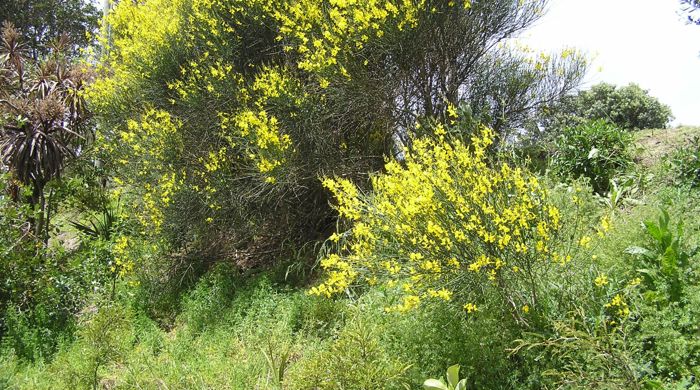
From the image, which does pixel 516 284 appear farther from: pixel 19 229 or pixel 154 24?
pixel 19 229

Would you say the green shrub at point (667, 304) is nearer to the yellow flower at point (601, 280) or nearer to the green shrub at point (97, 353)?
the yellow flower at point (601, 280)

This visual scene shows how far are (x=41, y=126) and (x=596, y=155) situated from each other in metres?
7.62

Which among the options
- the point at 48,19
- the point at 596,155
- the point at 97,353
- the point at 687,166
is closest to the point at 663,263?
the point at 687,166

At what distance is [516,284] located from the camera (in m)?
3.19

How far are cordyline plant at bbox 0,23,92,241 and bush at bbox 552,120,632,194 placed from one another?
6.51 metres

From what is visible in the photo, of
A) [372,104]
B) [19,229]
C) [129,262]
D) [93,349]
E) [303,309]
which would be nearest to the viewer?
[93,349]

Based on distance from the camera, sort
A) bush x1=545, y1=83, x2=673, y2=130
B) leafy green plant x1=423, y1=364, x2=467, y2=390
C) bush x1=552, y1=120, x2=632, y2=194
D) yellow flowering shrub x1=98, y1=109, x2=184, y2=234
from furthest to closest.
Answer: bush x1=545, y1=83, x2=673, y2=130
yellow flowering shrub x1=98, y1=109, x2=184, y2=234
bush x1=552, y1=120, x2=632, y2=194
leafy green plant x1=423, y1=364, x2=467, y2=390

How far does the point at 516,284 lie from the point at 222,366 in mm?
2605

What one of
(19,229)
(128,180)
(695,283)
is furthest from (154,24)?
(695,283)

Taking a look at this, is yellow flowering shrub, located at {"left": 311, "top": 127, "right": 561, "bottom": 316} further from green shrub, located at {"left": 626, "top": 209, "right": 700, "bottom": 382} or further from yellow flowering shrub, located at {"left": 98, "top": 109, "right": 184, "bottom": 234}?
yellow flowering shrub, located at {"left": 98, "top": 109, "right": 184, "bottom": 234}

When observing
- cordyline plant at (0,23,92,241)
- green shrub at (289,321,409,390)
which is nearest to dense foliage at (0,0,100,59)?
cordyline plant at (0,23,92,241)

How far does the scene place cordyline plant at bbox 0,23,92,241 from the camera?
26.0 ft

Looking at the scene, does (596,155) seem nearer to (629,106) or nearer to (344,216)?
(344,216)

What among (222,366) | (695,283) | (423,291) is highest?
(423,291)
